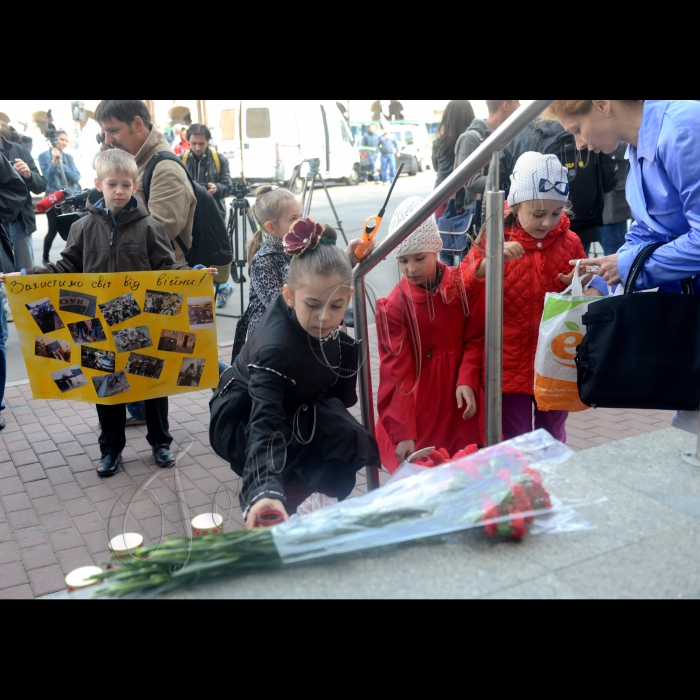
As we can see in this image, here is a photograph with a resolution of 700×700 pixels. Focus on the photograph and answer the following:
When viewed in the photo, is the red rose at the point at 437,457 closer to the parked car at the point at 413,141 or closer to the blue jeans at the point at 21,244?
the blue jeans at the point at 21,244

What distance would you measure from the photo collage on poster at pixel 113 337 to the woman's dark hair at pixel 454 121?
2623 mm

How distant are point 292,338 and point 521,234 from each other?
1.26 m

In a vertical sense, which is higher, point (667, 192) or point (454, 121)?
point (454, 121)

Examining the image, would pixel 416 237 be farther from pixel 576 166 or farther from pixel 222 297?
pixel 222 297

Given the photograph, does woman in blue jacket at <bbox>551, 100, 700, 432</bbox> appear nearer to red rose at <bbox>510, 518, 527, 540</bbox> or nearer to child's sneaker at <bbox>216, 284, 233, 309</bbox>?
red rose at <bbox>510, 518, 527, 540</bbox>

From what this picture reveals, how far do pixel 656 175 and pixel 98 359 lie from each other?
A: 276 cm

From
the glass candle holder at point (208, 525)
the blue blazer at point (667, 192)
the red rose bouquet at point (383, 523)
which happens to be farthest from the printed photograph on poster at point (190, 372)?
the blue blazer at point (667, 192)

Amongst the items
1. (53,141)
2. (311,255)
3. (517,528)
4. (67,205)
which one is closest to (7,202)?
(67,205)

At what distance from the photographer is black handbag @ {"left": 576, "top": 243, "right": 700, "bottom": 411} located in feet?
7.08

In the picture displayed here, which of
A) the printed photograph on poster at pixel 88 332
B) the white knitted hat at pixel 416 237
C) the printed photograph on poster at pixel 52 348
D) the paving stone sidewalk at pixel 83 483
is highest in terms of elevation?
the white knitted hat at pixel 416 237

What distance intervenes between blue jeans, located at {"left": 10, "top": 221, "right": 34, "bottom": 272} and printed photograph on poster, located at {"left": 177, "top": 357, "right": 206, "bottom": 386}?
3.78m

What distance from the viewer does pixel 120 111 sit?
13.2 ft

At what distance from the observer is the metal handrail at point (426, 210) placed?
7.36 feet

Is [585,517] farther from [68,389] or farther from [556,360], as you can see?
[68,389]
